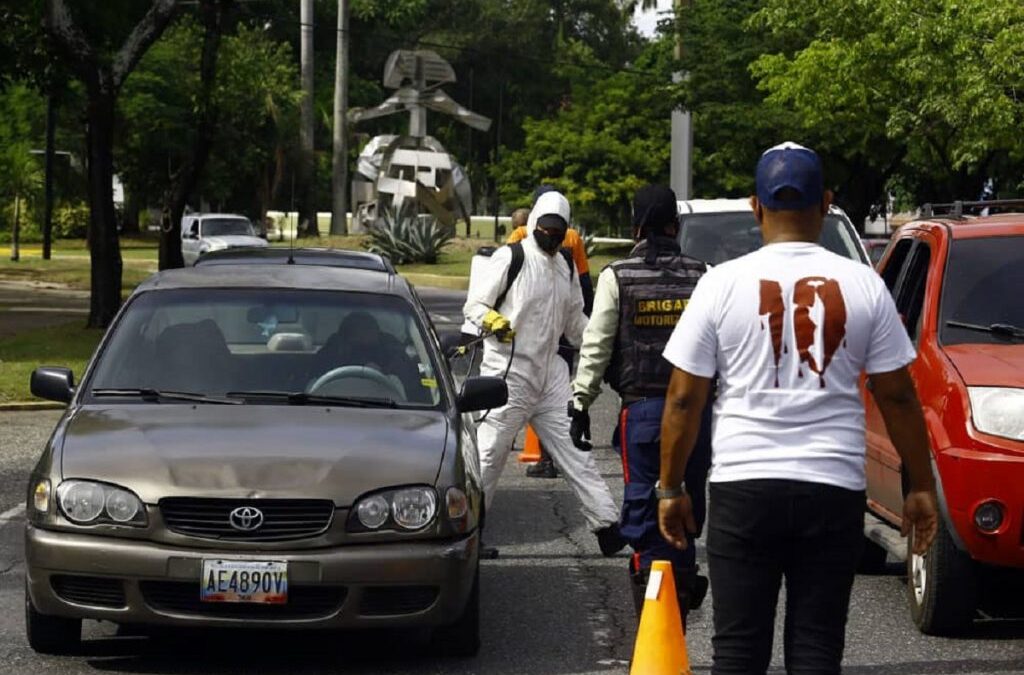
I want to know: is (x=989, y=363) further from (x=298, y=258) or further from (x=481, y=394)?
(x=298, y=258)

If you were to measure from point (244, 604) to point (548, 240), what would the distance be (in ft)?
10.6

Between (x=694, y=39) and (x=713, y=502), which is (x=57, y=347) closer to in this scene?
(x=713, y=502)

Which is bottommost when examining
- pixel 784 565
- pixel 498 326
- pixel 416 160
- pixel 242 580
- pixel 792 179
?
pixel 242 580

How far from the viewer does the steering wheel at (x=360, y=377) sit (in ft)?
26.2

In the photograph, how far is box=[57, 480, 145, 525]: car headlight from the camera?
6.83m

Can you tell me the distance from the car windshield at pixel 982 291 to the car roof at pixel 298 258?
2.71m

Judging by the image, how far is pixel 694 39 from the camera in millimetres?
39844

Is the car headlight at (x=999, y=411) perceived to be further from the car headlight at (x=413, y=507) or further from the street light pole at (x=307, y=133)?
the street light pole at (x=307, y=133)

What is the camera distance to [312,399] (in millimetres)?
7820

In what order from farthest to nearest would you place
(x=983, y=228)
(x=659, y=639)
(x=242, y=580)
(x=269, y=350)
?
(x=983, y=228), (x=269, y=350), (x=242, y=580), (x=659, y=639)

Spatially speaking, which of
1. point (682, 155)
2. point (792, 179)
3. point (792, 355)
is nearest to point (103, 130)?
point (682, 155)

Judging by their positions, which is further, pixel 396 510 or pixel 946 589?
pixel 946 589

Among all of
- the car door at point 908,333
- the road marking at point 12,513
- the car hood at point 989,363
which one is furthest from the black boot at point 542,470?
the car hood at point 989,363

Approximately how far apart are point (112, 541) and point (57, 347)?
1524 cm
